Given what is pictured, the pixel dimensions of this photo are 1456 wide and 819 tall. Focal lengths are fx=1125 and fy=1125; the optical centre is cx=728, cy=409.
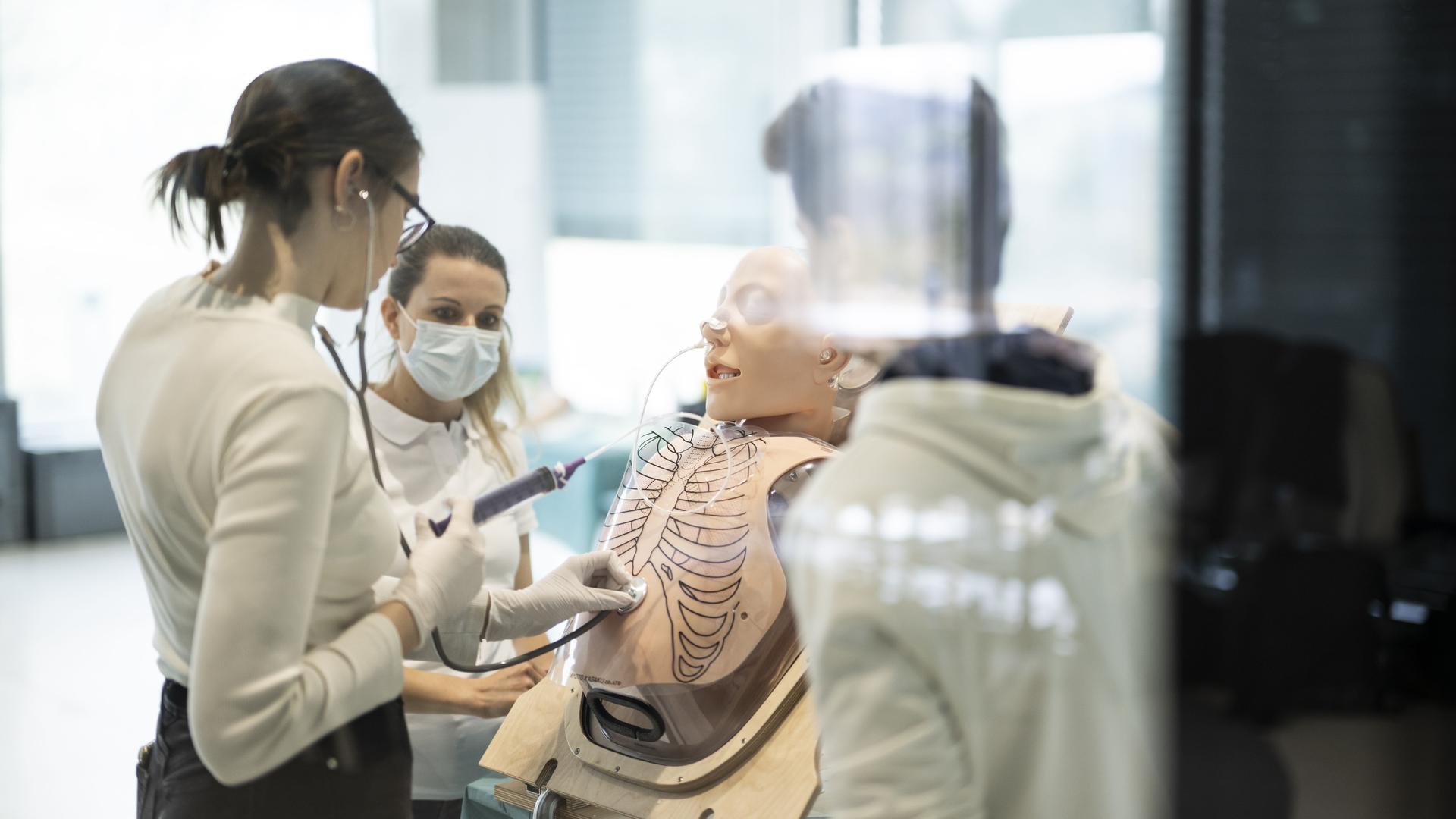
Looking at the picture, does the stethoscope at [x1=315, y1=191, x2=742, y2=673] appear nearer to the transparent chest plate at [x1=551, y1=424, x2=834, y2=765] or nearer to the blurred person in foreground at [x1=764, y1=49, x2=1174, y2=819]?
the transparent chest plate at [x1=551, y1=424, x2=834, y2=765]

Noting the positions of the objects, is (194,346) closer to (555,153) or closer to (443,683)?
(443,683)

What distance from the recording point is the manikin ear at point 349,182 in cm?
127

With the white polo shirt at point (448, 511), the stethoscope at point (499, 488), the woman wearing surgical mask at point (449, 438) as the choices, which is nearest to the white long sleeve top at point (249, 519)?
the stethoscope at point (499, 488)

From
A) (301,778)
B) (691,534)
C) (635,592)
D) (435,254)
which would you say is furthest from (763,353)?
(301,778)

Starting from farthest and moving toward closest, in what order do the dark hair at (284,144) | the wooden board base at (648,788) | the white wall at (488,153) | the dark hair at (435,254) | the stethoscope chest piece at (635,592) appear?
the white wall at (488,153) < the dark hair at (435,254) < the stethoscope chest piece at (635,592) < the wooden board base at (648,788) < the dark hair at (284,144)

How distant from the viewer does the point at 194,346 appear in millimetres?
1201

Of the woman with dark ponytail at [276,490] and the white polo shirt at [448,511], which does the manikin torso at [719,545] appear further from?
the woman with dark ponytail at [276,490]

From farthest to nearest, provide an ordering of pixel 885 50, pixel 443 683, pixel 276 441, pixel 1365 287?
1. pixel 443 683
2. pixel 885 50
3. pixel 276 441
4. pixel 1365 287

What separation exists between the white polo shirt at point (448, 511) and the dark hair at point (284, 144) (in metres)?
0.37

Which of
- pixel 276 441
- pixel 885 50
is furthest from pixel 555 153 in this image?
pixel 276 441

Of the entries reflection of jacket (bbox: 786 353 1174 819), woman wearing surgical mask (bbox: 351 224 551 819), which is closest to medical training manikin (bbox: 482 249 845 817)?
woman wearing surgical mask (bbox: 351 224 551 819)

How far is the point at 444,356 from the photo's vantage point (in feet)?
5.89

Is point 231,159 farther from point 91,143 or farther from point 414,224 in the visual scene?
point 91,143

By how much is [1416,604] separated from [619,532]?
112 cm
